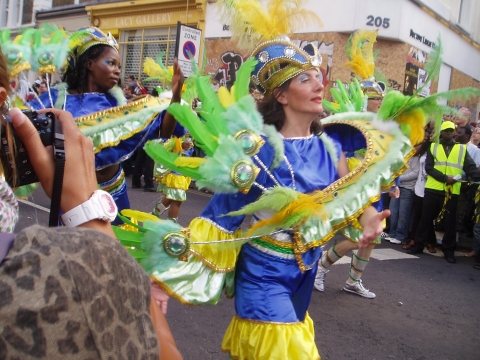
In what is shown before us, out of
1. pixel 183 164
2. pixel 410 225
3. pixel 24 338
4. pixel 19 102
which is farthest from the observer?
pixel 410 225

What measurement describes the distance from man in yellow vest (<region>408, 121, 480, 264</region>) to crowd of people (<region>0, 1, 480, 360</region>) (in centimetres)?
424

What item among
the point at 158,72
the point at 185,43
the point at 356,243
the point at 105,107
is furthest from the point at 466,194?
the point at 105,107

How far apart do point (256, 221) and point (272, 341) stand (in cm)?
59

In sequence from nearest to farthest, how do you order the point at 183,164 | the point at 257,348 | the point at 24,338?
the point at 24,338 → the point at 257,348 → the point at 183,164

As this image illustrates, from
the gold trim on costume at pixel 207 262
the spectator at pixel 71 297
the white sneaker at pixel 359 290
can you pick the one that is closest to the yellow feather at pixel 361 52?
the white sneaker at pixel 359 290

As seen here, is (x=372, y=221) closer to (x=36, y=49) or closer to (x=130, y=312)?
(x=130, y=312)

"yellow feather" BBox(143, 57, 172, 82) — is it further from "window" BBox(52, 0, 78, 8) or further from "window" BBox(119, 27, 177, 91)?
"window" BBox(52, 0, 78, 8)

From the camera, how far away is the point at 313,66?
2.72 meters

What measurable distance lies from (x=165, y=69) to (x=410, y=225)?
5.38 metres

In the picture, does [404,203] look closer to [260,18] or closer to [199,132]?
[260,18]

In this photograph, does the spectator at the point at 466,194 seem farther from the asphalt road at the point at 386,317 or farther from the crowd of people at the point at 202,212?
the crowd of people at the point at 202,212

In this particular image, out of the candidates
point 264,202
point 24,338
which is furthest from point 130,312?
point 264,202

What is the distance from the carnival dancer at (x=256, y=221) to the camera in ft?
7.51

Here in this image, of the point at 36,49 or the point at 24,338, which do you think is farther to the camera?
the point at 36,49
